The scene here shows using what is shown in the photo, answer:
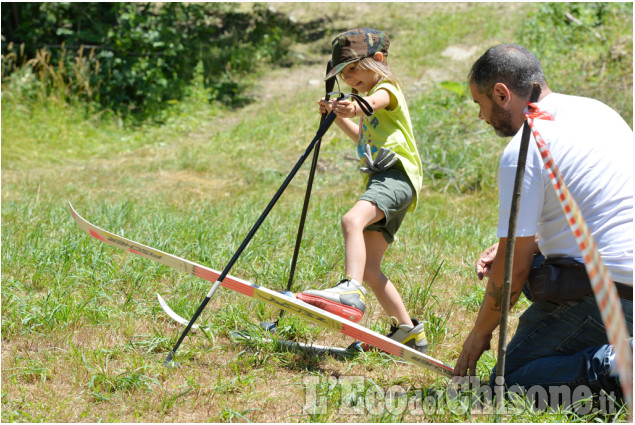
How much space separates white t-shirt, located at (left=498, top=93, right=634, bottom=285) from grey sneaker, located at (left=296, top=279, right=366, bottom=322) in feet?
2.69

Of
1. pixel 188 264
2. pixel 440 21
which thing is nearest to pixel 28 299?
pixel 188 264

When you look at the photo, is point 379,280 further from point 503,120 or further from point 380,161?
point 503,120

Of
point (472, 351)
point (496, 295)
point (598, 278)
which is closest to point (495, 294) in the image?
point (496, 295)

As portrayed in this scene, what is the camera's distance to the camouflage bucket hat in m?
3.52

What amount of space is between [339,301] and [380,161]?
80 cm

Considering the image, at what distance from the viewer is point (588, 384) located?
2.86 meters

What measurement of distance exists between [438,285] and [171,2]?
8289 mm

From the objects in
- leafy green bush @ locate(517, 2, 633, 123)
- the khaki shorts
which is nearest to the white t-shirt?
the khaki shorts

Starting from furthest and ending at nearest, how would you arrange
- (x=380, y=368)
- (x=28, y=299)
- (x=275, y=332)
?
1. (x=28, y=299)
2. (x=275, y=332)
3. (x=380, y=368)

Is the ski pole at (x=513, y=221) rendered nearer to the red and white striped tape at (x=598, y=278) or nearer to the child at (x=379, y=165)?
the red and white striped tape at (x=598, y=278)

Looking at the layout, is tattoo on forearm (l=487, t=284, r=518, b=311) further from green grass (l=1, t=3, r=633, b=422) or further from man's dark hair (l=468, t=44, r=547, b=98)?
man's dark hair (l=468, t=44, r=547, b=98)

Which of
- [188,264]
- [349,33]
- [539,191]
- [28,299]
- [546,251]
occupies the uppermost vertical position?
[349,33]

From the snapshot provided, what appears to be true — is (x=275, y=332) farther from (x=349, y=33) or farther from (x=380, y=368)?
(x=349, y=33)

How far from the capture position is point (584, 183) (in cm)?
278
